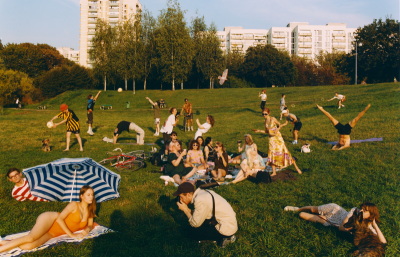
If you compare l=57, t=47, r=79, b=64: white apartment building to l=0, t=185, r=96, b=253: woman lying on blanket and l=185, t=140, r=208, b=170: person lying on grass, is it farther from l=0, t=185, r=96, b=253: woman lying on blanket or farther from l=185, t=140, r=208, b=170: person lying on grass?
l=0, t=185, r=96, b=253: woman lying on blanket

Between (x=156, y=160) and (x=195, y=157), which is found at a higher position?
(x=195, y=157)

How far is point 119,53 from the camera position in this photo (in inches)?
1825

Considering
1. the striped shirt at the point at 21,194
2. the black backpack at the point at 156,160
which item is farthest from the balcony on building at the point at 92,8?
the striped shirt at the point at 21,194

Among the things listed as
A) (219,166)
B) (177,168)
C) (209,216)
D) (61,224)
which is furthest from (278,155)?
(61,224)

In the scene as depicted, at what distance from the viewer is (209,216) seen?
15.1 feet

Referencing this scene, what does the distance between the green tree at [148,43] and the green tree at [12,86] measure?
20152mm

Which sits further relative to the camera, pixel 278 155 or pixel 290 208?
pixel 278 155

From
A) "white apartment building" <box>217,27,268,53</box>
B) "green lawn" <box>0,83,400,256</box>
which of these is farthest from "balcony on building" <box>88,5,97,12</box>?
"green lawn" <box>0,83,400,256</box>

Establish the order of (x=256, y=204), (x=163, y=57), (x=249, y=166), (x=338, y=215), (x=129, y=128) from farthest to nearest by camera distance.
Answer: (x=163, y=57), (x=129, y=128), (x=249, y=166), (x=256, y=204), (x=338, y=215)

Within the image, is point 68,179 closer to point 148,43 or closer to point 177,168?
point 177,168

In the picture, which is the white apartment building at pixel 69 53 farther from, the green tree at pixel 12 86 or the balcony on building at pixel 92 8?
the green tree at pixel 12 86

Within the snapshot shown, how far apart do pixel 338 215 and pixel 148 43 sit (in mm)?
A: 48552

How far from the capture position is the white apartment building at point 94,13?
9919cm

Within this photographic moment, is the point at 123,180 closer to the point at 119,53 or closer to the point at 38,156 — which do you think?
the point at 38,156
